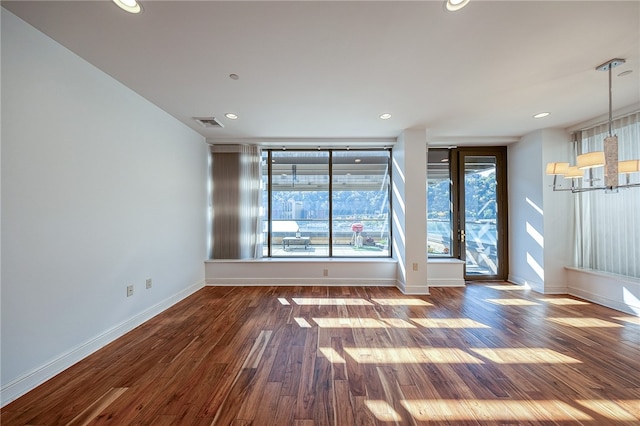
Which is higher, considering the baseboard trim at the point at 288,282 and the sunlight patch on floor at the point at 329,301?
the baseboard trim at the point at 288,282

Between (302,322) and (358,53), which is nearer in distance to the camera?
(358,53)

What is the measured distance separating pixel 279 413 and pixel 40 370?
6.09ft

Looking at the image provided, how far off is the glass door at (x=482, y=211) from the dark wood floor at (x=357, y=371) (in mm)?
1474

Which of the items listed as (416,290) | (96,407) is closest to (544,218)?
(416,290)

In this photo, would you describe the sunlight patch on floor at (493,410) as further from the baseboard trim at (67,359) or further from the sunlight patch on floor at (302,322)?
the baseboard trim at (67,359)

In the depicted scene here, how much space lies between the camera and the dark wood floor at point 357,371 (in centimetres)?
152

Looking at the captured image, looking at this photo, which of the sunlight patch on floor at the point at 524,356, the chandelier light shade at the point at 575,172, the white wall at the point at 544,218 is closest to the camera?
the sunlight patch on floor at the point at 524,356

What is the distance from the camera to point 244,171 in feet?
14.8

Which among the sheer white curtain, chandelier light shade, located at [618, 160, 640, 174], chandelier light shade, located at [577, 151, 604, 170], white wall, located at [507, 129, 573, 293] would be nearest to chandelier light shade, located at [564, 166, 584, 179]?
chandelier light shade, located at [577, 151, 604, 170]

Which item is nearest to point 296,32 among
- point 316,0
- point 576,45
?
point 316,0

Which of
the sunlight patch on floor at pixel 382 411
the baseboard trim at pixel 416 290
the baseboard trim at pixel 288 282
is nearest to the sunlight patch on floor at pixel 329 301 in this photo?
the baseboard trim at pixel 288 282

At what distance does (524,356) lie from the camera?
7.04 ft

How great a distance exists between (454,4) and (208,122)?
10.7ft

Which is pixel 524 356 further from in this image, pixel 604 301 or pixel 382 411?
pixel 604 301
